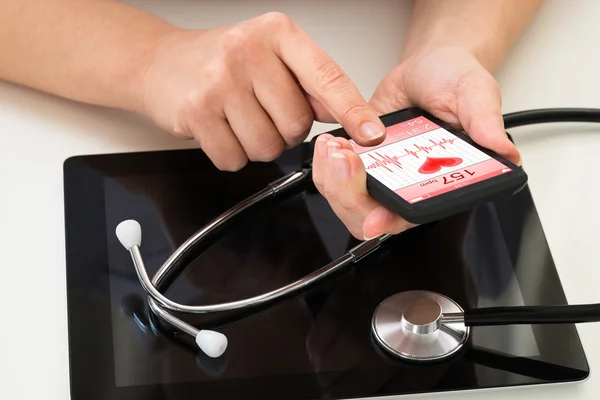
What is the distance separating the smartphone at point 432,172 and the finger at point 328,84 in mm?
21

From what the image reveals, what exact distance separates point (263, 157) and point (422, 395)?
249 millimetres

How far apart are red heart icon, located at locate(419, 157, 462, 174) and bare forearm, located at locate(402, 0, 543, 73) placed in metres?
0.22

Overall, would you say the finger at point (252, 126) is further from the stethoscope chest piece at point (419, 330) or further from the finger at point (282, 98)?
the stethoscope chest piece at point (419, 330)

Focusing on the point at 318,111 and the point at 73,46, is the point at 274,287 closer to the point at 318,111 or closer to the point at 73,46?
the point at 318,111

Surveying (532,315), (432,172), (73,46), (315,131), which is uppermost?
(73,46)

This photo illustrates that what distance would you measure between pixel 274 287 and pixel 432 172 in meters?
0.16

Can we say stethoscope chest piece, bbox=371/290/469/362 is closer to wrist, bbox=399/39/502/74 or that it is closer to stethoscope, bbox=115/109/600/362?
stethoscope, bbox=115/109/600/362

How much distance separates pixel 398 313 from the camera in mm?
576

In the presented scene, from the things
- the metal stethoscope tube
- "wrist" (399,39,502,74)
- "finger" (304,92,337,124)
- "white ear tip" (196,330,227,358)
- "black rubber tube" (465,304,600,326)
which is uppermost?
"wrist" (399,39,502,74)

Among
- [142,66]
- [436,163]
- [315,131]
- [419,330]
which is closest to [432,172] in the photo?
[436,163]

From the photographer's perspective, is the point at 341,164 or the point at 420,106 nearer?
the point at 341,164

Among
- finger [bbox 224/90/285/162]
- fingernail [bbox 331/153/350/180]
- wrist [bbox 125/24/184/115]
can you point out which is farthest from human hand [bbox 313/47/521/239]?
wrist [bbox 125/24/184/115]

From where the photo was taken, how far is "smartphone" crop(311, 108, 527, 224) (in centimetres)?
51

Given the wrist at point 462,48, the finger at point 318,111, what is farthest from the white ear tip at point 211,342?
the wrist at point 462,48
